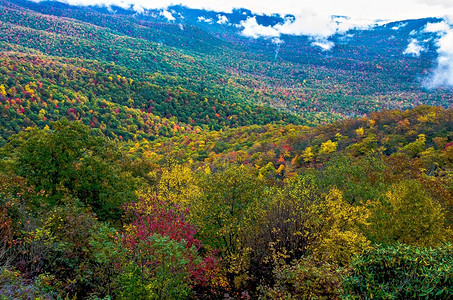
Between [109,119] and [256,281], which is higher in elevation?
[256,281]

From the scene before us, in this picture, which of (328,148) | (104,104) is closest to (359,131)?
(328,148)

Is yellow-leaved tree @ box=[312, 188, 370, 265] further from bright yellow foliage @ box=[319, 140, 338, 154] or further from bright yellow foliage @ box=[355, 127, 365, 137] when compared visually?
bright yellow foliage @ box=[355, 127, 365, 137]

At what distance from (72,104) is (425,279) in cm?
14627

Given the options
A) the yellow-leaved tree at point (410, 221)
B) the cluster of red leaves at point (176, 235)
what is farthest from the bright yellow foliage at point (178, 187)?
the yellow-leaved tree at point (410, 221)

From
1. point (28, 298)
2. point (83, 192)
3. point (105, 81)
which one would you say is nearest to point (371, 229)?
point (28, 298)

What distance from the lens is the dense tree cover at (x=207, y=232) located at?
35.1 feet

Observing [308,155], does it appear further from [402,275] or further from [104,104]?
[104,104]

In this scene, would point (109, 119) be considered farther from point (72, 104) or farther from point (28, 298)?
point (28, 298)


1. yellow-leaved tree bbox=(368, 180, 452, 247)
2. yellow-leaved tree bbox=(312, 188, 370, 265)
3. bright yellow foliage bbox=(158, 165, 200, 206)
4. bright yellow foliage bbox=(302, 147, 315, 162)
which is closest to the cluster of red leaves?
bright yellow foliage bbox=(158, 165, 200, 206)

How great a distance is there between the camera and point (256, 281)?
19.1 m

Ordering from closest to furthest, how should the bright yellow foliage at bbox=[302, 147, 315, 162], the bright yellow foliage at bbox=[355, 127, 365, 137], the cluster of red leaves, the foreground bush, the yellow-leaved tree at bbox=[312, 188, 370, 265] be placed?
the foreground bush < the cluster of red leaves < the yellow-leaved tree at bbox=[312, 188, 370, 265] < the bright yellow foliage at bbox=[302, 147, 315, 162] < the bright yellow foliage at bbox=[355, 127, 365, 137]

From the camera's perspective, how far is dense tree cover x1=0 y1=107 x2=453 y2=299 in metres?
10.7

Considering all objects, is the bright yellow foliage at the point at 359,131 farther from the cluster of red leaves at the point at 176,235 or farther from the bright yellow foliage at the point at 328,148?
A: the cluster of red leaves at the point at 176,235

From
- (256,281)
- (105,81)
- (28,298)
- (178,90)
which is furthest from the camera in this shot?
(178,90)
